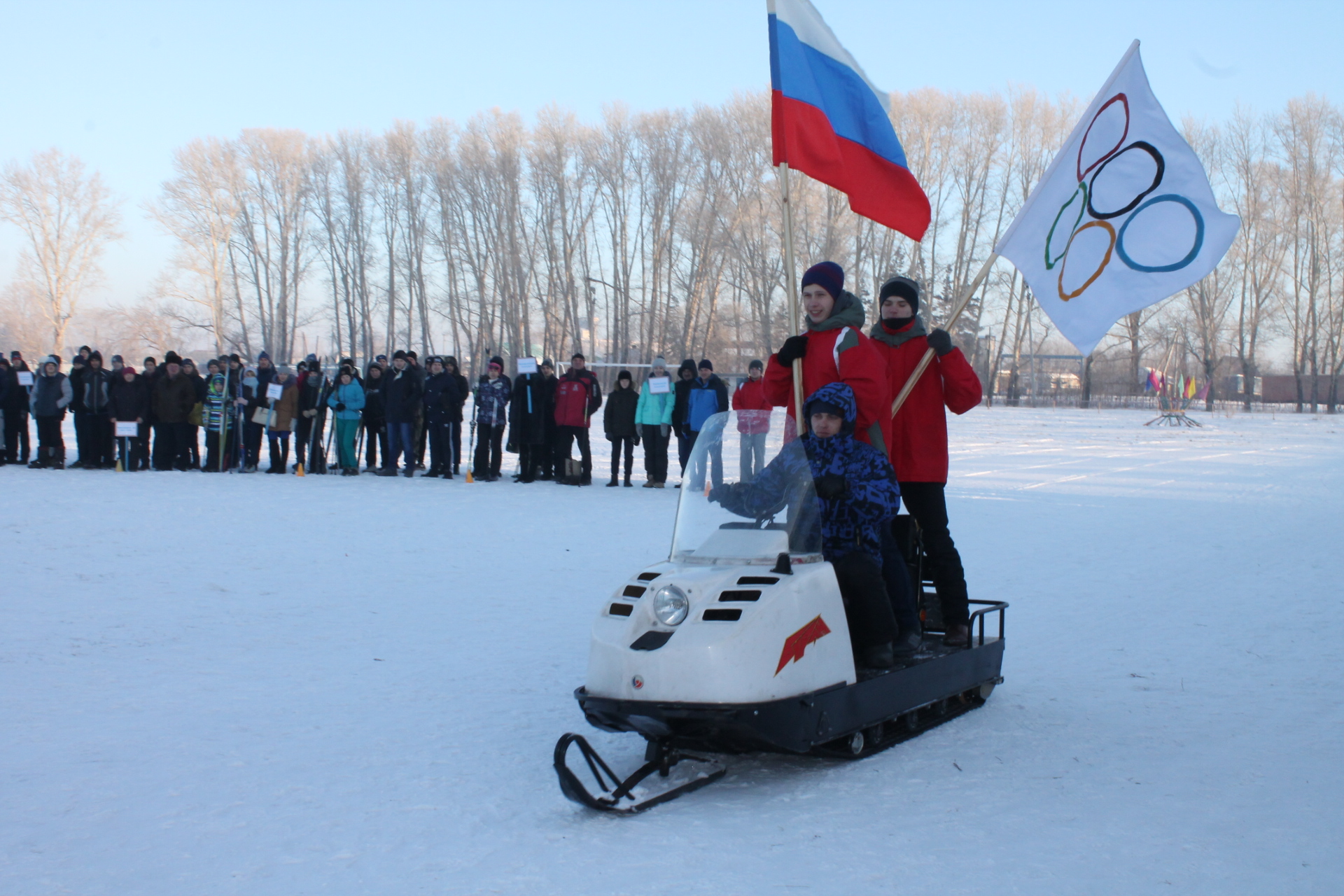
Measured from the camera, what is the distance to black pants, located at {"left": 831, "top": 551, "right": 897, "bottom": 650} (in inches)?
161

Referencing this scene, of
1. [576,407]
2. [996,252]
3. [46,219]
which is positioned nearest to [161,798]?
[996,252]

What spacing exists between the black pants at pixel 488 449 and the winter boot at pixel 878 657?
11465 mm

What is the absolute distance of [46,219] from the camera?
50.3 metres

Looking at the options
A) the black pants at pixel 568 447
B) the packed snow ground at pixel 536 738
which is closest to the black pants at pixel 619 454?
the black pants at pixel 568 447

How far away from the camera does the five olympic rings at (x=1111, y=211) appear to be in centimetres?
495

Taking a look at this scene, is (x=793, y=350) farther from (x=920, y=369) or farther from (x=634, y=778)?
(x=634, y=778)

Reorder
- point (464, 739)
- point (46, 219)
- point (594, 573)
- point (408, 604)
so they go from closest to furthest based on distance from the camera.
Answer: point (464, 739), point (408, 604), point (594, 573), point (46, 219)

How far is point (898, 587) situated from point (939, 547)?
2.04ft

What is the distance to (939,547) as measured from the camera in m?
4.92

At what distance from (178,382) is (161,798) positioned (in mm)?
13201

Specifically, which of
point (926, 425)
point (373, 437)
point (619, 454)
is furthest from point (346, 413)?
point (926, 425)

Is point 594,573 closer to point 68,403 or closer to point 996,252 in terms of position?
point 996,252

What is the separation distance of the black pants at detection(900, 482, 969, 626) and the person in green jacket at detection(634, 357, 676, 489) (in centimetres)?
977

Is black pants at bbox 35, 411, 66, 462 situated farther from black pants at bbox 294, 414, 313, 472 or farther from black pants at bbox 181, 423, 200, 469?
black pants at bbox 294, 414, 313, 472
